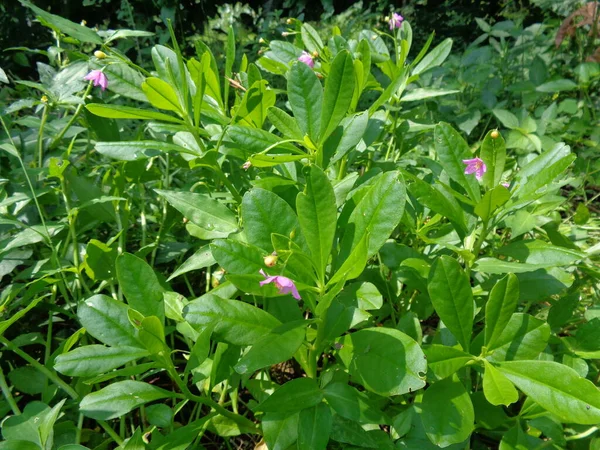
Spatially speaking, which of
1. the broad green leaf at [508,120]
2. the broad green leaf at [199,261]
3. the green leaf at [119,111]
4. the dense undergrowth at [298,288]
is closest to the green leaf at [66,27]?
the dense undergrowth at [298,288]

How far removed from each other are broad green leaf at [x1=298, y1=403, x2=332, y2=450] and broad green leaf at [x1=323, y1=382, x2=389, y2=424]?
0.01 m

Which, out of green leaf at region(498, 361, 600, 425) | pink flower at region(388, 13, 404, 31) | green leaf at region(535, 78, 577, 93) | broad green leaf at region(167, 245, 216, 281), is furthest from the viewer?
green leaf at region(535, 78, 577, 93)

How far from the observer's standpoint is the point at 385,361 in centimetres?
56

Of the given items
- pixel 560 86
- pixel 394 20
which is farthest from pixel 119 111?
Result: pixel 560 86

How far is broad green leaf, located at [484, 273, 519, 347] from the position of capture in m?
0.57

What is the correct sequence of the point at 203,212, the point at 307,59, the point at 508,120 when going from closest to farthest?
the point at 203,212 < the point at 307,59 < the point at 508,120

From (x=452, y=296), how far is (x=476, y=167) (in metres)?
0.23

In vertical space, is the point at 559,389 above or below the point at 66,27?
below

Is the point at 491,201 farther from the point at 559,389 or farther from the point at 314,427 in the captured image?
the point at 314,427

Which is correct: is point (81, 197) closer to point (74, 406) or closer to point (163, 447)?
point (74, 406)

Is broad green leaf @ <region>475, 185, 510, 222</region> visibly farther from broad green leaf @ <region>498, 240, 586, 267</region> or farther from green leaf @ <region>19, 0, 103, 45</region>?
green leaf @ <region>19, 0, 103, 45</region>

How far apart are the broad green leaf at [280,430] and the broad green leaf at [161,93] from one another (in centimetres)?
47

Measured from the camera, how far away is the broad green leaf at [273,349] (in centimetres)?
52

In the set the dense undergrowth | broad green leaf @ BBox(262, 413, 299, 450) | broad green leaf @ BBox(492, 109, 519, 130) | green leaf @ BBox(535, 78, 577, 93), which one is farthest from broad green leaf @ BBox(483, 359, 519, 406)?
green leaf @ BBox(535, 78, 577, 93)
